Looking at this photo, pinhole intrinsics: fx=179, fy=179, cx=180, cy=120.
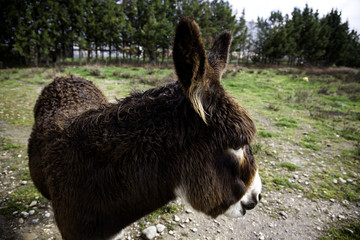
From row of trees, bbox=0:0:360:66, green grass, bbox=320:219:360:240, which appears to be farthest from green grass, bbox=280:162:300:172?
row of trees, bbox=0:0:360:66

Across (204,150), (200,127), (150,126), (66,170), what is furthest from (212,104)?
→ (66,170)

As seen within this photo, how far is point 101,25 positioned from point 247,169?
39161 millimetres

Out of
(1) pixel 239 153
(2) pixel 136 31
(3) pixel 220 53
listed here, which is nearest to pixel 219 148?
(1) pixel 239 153

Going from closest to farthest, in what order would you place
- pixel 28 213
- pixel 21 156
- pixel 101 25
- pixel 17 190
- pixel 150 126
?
1. pixel 150 126
2. pixel 28 213
3. pixel 17 190
4. pixel 21 156
5. pixel 101 25


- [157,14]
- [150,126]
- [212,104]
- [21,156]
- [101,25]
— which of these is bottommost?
[21,156]

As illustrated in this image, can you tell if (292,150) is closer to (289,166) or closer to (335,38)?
(289,166)

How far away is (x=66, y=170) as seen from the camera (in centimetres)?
152

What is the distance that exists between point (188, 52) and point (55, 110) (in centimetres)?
202

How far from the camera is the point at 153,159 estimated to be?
1.34 metres

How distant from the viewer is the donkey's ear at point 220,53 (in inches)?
64.5

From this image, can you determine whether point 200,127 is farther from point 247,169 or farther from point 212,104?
point 247,169

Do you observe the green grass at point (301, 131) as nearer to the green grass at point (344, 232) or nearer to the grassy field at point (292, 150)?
the grassy field at point (292, 150)

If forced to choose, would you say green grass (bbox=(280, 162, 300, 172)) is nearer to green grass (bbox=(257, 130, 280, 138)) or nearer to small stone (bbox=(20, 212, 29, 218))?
green grass (bbox=(257, 130, 280, 138))

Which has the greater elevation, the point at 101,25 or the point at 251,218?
the point at 101,25
